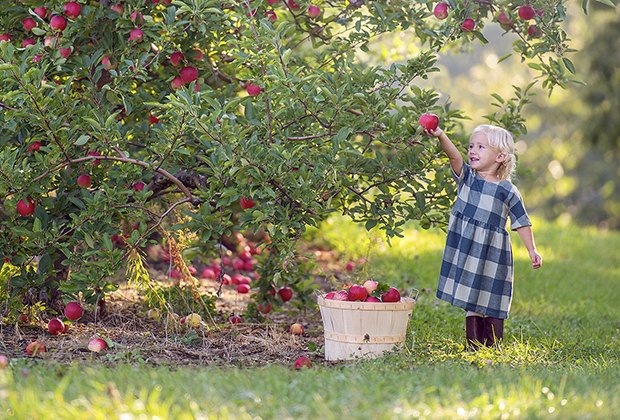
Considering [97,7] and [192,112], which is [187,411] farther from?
[97,7]

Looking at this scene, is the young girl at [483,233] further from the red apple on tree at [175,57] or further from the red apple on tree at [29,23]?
the red apple on tree at [29,23]

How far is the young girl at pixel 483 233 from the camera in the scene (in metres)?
4.29

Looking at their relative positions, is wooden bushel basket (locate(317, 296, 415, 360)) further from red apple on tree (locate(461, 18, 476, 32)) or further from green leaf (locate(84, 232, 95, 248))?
red apple on tree (locate(461, 18, 476, 32))

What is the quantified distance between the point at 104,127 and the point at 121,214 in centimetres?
53

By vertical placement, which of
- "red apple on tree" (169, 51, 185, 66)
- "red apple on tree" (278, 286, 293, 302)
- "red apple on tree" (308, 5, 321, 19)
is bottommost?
"red apple on tree" (278, 286, 293, 302)

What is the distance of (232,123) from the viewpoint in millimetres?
3809

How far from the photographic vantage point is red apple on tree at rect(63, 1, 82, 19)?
4.11 metres

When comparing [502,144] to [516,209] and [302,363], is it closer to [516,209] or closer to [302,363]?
[516,209]

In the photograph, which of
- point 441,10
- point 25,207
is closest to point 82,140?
point 25,207

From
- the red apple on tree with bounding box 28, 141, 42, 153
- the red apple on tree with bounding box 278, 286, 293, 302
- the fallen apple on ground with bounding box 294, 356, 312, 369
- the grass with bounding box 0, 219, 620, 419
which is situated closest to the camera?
the grass with bounding box 0, 219, 620, 419

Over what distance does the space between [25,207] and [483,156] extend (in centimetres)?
225

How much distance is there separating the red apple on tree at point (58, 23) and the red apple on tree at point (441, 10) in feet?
5.94

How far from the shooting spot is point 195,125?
374cm

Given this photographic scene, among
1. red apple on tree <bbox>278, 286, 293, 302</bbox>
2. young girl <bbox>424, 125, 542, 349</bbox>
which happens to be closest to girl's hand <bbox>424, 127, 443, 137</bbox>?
young girl <bbox>424, 125, 542, 349</bbox>
